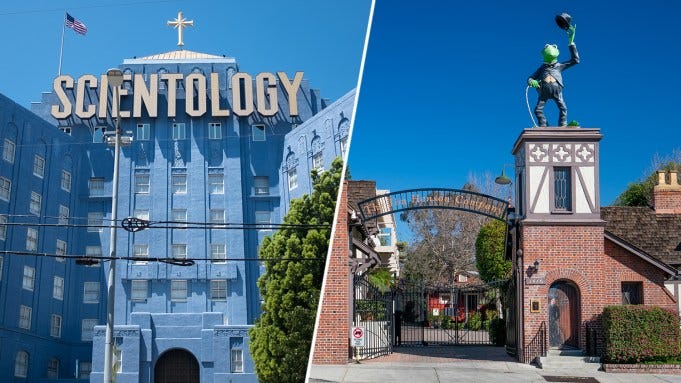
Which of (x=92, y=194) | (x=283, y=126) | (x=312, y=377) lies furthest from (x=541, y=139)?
(x=92, y=194)

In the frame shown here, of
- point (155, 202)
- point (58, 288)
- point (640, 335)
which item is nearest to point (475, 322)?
point (640, 335)

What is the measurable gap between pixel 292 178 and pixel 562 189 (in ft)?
17.8

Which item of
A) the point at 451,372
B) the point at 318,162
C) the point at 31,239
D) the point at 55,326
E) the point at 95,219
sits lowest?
the point at 451,372

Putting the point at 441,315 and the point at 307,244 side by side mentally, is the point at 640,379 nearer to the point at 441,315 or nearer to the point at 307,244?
the point at 307,244

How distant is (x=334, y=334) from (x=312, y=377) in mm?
1357

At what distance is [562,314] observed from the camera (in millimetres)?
18516

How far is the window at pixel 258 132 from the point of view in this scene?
1817 centimetres

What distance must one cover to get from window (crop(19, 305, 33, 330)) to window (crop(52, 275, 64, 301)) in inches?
20.8

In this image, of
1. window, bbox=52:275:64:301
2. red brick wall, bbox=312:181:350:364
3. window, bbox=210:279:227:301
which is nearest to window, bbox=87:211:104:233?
window, bbox=52:275:64:301

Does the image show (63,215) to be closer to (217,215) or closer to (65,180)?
(65,180)

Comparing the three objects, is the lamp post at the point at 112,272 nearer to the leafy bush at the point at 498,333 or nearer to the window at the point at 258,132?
the window at the point at 258,132

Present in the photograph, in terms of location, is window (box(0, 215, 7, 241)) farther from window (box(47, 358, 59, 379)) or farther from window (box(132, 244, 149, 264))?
window (box(47, 358, 59, 379))

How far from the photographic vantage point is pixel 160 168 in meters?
18.8

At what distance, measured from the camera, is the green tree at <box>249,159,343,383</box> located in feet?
55.5
